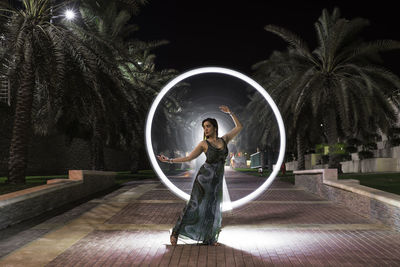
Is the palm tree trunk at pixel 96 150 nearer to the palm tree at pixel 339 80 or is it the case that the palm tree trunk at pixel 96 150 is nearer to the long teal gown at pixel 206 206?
the palm tree at pixel 339 80

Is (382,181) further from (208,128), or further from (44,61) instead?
(208,128)

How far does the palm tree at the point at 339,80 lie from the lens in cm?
2222

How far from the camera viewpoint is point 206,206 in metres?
7.74

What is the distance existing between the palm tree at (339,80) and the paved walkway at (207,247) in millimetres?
10552

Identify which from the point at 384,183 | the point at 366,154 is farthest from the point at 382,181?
the point at 366,154

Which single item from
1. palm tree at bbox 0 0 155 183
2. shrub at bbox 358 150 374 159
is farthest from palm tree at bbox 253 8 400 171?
shrub at bbox 358 150 374 159

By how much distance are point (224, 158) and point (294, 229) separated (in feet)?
8.63

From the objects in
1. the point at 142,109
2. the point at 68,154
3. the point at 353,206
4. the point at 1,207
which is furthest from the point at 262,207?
the point at 68,154

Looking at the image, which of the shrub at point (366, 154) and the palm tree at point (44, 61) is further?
the shrub at point (366, 154)

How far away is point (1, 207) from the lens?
9812 mm

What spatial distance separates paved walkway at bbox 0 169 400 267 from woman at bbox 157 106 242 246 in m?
0.25

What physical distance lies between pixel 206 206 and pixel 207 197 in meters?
0.14

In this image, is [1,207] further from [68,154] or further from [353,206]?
[68,154]

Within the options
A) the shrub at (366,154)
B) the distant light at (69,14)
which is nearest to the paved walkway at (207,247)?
the distant light at (69,14)
